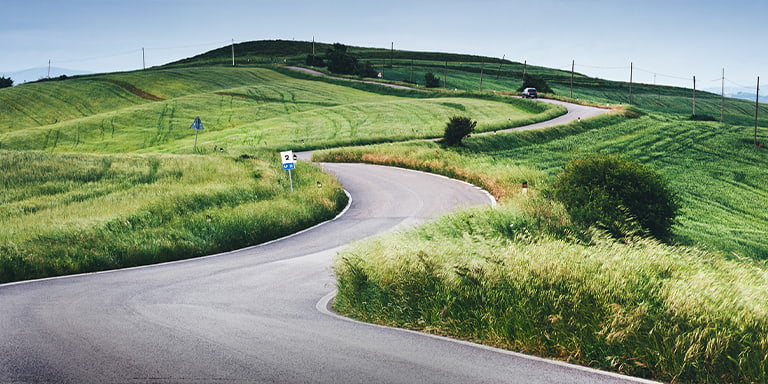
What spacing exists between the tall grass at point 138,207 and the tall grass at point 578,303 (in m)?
8.46

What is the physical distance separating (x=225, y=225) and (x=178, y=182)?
8.54 meters

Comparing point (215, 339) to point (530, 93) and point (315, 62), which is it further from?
point (315, 62)

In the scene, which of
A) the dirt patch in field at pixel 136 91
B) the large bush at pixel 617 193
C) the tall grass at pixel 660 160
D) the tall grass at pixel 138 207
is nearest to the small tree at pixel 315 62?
the dirt patch in field at pixel 136 91

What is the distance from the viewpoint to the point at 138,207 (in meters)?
20.4

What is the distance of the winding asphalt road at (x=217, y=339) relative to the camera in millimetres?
6738

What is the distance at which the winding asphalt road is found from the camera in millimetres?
6738

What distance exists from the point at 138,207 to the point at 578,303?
16786 mm

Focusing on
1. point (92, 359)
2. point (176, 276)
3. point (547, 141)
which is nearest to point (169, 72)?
point (547, 141)

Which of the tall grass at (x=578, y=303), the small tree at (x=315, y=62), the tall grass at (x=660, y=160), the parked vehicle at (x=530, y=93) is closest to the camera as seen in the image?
the tall grass at (x=578, y=303)

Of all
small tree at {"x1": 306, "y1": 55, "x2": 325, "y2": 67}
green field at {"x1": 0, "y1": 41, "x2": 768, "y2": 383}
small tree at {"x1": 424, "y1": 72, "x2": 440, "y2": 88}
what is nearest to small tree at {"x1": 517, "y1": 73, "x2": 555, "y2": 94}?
green field at {"x1": 0, "y1": 41, "x2": 768, "y2": 383}

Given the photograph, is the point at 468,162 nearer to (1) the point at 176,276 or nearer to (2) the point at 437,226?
(2) the point at 437,226

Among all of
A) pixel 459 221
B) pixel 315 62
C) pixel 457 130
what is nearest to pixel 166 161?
pixel 457 130

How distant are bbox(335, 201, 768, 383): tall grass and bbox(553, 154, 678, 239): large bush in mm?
8081

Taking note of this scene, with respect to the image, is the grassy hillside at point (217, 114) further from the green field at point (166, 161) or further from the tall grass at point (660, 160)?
the tall grass at point (660, 160)
